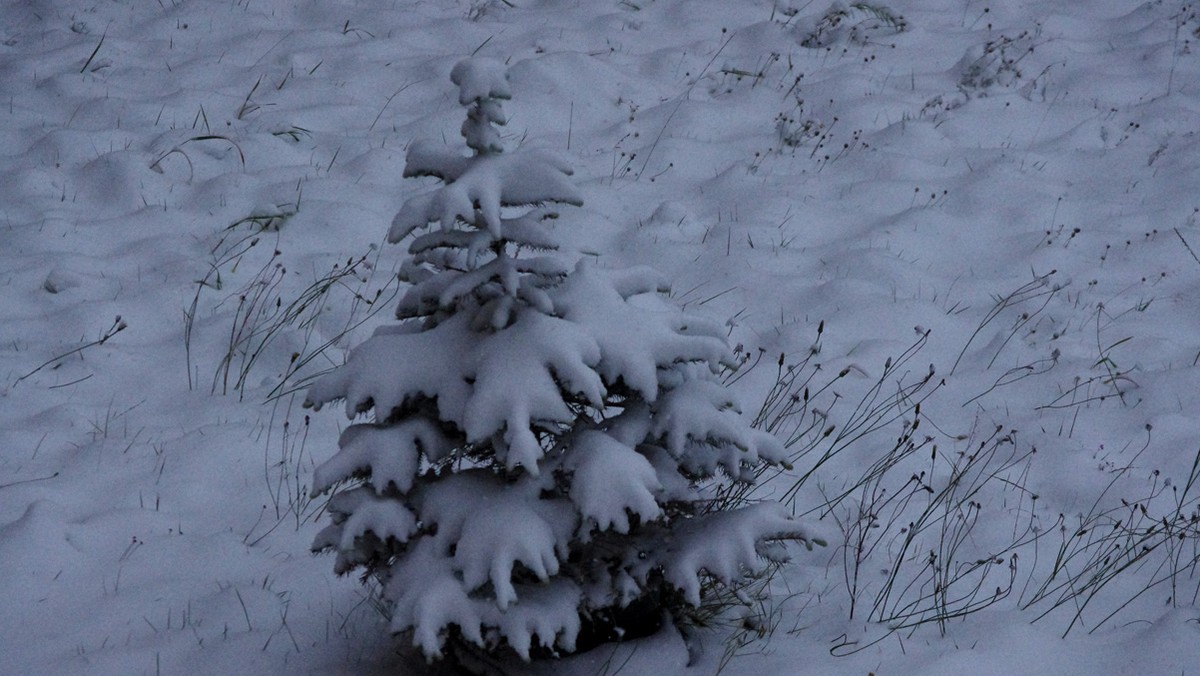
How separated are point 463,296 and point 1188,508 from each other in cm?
291

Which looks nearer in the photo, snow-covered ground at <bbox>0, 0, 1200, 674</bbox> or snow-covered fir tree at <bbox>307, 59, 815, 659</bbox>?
snow-covered fir tree at <bbox>307, 59, 815, 659</bbox>

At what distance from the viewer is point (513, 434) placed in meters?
2.39

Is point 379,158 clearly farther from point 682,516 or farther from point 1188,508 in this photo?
point 1188,508

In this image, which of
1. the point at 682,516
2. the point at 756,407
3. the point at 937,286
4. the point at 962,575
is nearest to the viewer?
the point at 682,516

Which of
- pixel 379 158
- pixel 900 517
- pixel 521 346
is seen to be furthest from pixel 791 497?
pixel 379 158

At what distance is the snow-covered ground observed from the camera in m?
3.26

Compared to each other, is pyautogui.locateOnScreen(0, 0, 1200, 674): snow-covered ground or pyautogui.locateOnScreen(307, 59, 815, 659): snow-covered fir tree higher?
pyautogui.locateOnScreen(307, 59, 815, 659): snow-covered fir tree

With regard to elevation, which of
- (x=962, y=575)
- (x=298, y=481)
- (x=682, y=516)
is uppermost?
(x=682, y=516)

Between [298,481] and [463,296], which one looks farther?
[298,481]

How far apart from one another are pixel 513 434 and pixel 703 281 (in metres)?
3.23

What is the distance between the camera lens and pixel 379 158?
6324mm

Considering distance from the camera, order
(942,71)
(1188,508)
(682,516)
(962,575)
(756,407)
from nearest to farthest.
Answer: (682,516), (962,575), (1188,508), (756,407), (942,71)

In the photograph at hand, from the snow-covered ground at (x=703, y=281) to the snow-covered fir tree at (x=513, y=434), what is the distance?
0.44 meters

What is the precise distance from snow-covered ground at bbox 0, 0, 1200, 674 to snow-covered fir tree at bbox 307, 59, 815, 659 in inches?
17.2
